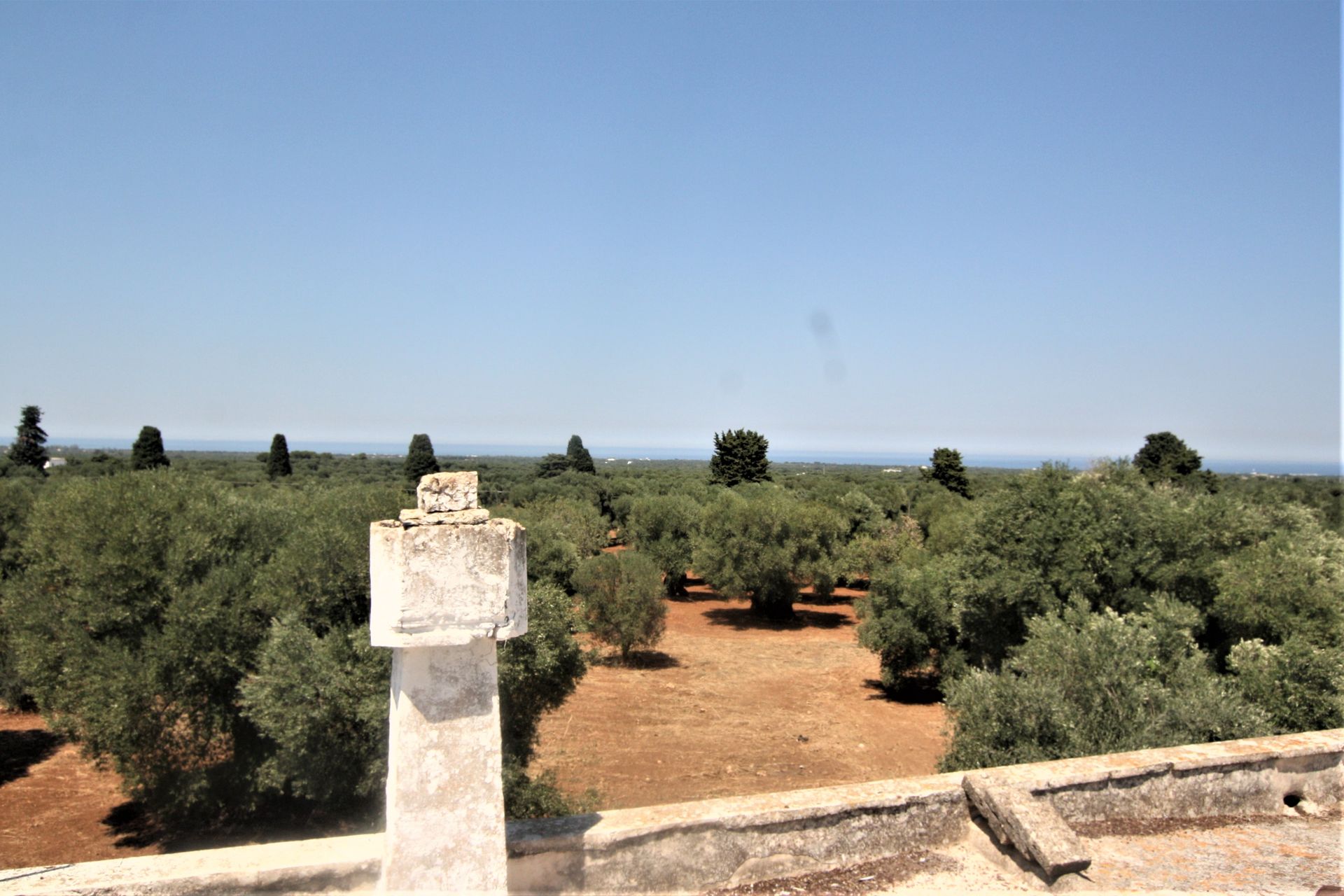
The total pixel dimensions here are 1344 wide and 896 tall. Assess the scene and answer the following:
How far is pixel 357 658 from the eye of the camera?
9.95 m

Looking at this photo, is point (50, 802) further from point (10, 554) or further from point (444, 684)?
point (444, 684)

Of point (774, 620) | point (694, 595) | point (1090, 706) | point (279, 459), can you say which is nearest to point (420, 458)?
point (279, 459)

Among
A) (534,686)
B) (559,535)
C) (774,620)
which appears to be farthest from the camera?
(774,620)

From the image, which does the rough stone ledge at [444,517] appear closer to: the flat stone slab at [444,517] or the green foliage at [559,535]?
the flat stone slab at [444,517]

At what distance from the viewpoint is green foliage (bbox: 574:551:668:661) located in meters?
24.8

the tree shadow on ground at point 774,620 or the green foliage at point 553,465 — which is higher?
the green foliage at point 553,465

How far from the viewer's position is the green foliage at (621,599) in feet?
81.2

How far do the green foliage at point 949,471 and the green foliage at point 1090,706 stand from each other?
43.4m

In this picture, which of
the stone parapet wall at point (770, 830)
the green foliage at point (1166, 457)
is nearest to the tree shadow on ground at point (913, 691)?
the stone parapet wall at point (770, 830)

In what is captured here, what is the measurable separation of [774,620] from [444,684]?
31108 millimetres

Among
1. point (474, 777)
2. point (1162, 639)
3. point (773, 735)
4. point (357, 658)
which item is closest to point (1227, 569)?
point (1162, 639)

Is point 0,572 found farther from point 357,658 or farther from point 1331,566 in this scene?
point 1331,566

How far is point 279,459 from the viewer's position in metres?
52.5

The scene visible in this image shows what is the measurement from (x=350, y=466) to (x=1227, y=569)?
67277mm
